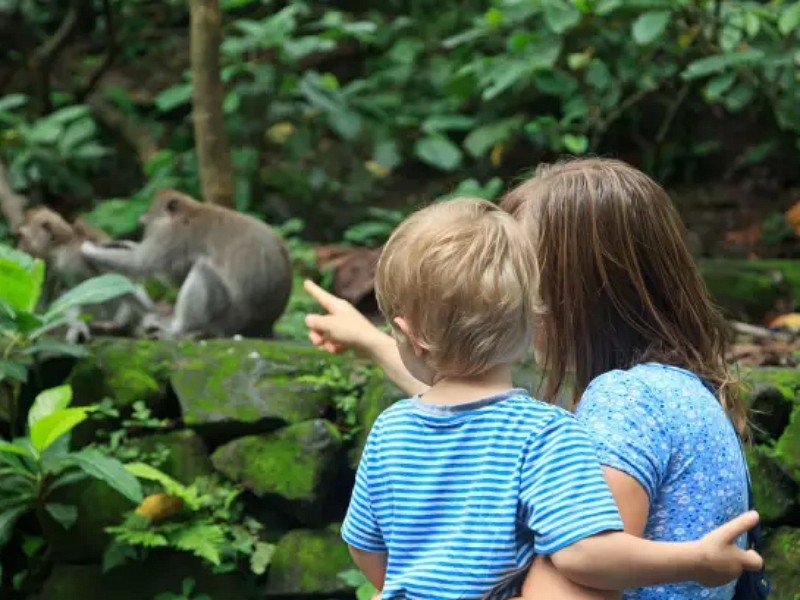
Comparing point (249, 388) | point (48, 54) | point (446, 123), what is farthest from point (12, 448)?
point (48, 54)

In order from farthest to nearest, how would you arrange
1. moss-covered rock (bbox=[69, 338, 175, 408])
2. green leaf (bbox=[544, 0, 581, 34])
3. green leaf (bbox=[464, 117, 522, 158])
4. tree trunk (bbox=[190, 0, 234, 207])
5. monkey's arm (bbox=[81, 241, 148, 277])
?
green leaf (bbox=[464, 117, 522, 158]) → green leaf (bbox=[544, 0, 581, 34]) → tree trunk (bbox=[190, 0, 234, 207]) → monkey's arm (bbox=[81, 241, 148, 277]) → moss-covered rock (bbox=[69, 338, 175, 408])

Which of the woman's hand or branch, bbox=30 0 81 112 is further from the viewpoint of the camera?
branch, bbox=30 0 81 112

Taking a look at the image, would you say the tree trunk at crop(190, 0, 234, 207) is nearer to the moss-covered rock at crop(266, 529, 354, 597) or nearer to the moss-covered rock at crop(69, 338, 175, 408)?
the moss-covered rock at crop(69, 338, 175, 408)

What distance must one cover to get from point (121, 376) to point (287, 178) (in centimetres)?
417

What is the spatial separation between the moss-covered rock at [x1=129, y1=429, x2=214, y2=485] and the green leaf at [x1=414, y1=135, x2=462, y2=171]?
3424 mm

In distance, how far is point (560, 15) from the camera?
6672 mm

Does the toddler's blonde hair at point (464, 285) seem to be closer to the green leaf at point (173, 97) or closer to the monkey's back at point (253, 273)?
the monkey's back at point (253, 273)

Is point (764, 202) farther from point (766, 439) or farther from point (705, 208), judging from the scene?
point (766, 439)

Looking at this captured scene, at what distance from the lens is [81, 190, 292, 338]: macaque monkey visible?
6004 millimetres

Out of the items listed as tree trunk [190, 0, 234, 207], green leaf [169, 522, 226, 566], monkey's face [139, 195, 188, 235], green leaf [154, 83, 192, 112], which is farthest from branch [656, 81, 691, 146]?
green leaf [169, 522, 226, 566]

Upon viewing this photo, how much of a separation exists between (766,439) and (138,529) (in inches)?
92.0

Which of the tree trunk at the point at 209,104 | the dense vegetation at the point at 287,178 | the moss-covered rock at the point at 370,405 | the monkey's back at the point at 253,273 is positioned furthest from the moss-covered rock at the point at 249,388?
the tree trunk at the point at 209,104

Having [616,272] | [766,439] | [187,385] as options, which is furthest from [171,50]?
[616,272]

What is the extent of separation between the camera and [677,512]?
2.04 metres
